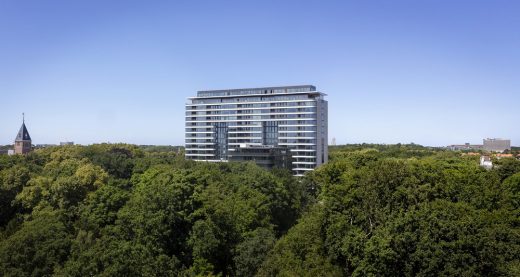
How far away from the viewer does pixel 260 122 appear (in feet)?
321

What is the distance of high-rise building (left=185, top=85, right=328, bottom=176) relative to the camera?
92.5 meters

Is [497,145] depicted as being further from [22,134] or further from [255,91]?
[22,134]

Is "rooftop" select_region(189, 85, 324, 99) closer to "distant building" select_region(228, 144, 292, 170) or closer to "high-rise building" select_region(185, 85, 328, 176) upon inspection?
"high-rise building" select_region(185, 85, 328, 176)

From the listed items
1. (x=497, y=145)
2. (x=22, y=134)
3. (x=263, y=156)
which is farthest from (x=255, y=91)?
(x=497, y=145)

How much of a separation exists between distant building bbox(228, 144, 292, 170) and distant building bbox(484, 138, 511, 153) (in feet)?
322

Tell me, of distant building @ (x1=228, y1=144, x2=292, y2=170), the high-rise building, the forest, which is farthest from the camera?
the high-rise building

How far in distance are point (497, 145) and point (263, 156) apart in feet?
356

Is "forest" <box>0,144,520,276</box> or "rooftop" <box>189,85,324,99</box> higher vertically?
"rooftop" <box>189,85,324,99</box>

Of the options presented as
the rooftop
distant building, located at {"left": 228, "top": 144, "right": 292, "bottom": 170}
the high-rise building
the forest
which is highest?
the rooftop

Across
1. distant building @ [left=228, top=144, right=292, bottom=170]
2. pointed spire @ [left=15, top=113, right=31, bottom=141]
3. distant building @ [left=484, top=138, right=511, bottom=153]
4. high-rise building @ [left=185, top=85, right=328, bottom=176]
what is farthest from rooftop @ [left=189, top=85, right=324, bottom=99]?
distant building @ [left=484, top=138, right=511, bottom=153]

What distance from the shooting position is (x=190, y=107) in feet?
351

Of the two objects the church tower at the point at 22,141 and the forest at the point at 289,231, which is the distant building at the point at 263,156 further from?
the church tower at the point at 22,141

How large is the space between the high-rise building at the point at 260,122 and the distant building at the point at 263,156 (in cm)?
679

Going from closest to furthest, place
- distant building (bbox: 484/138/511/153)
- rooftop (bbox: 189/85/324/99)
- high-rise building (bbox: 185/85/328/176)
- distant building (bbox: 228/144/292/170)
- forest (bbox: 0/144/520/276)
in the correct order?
forest (bbox: 0/144/520/276), distant building (bbox: 228/144/292/170), high-rise building (bbox: 185/85/328/176), rooftop (bbox: 189/85/324/99), distant building (bbox: 484/138/511/153)
